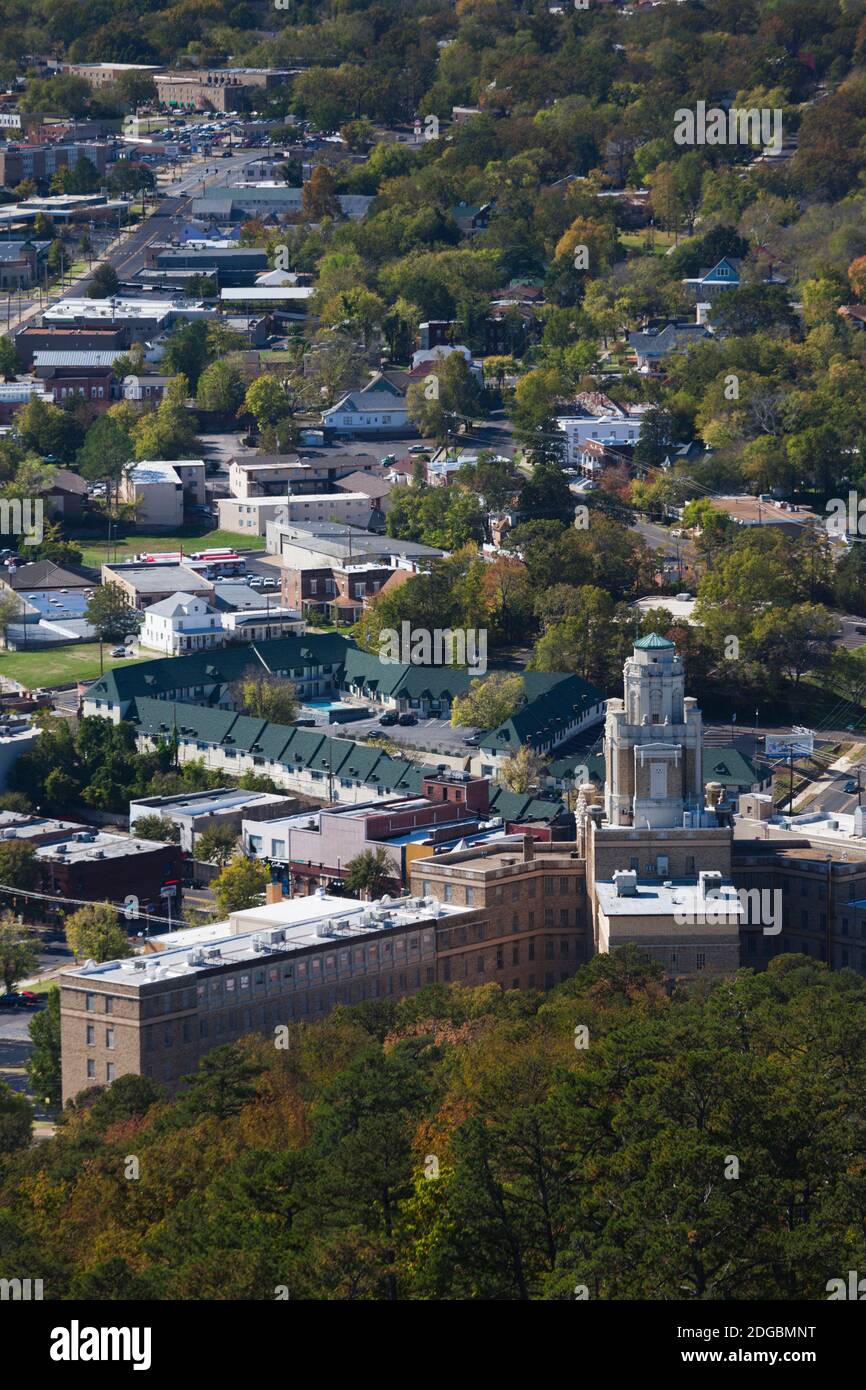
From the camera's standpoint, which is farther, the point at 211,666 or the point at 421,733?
the point at 211,666

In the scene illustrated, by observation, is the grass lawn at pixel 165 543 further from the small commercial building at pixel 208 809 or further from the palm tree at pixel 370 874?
the palm tree at pixel 370 874

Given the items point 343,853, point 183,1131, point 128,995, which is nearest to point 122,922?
point 343,853

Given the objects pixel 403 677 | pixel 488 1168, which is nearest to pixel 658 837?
pixel 488 1168

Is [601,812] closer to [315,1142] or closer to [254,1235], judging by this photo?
[315,1142]

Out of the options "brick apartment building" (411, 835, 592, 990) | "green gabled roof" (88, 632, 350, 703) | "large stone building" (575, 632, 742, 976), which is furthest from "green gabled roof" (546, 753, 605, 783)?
"brick apartment building" (411, 835, 592, 990)

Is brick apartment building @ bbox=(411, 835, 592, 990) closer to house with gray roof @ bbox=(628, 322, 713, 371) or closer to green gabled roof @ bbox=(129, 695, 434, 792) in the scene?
green gabled roof @ bbox=(129, 695, 434, 792)

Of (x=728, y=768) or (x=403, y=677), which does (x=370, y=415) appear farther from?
(x=728, y=768)
